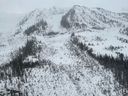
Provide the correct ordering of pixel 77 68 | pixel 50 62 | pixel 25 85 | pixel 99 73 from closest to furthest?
pixel 25 85, pixel 99 73, pixel 77 68, pixel 50 62

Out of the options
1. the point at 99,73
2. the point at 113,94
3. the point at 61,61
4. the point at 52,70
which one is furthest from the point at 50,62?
the point at 113,94

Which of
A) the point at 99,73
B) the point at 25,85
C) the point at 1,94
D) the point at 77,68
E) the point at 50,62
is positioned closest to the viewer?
the point at 1,94

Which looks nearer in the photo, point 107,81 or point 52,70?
point 107,81

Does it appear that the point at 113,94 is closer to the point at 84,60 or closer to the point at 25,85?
the point at 25,85

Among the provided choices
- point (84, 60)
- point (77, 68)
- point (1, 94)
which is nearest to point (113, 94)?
point (77, 68)

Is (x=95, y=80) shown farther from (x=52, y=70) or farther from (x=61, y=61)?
(x=61, y=61)

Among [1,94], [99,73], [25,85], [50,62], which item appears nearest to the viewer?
[1,94]

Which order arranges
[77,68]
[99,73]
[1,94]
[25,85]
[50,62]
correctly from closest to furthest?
[1,94]
[25,85]
[99,73]
[77,68]
[50,62]

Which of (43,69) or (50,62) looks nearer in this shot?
(43,69)
